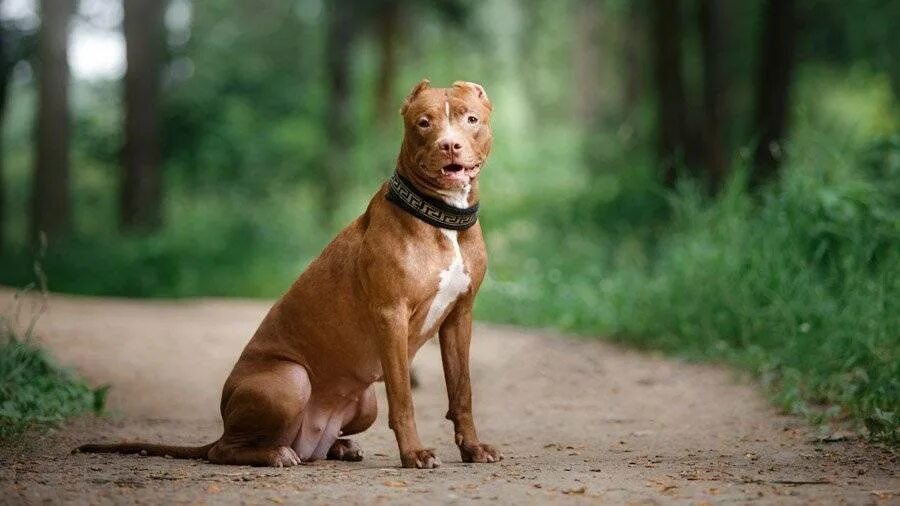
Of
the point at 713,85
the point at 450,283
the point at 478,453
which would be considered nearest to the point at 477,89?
the point at 450,283

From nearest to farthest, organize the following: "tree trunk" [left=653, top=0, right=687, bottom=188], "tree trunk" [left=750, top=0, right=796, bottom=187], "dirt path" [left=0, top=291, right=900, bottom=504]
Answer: "dirt path" [left=0, top=291, right=900, bottom=504]
"tree trunk" [left=750, top=0, right=796, bottom=187]
"tree trunk" [left=653, top=0, right=687, bottom=188]

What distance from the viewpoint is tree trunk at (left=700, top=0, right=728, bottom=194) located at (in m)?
14.0

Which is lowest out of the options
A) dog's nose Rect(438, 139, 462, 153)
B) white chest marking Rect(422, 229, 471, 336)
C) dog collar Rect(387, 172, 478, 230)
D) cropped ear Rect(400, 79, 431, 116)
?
white chest marking Rect(422, 229, 471, 336)

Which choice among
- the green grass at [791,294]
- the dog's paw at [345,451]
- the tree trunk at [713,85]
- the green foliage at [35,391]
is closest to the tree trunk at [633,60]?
→ the tree trunk at [713,85]

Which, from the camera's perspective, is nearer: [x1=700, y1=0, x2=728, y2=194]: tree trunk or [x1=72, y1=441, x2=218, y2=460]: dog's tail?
[x1=72, y1=441, x2=218, y2=460]: dog's tail

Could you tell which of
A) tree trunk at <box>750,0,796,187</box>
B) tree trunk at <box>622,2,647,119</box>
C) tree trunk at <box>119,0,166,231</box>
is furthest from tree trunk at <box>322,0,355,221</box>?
tree trunk at <box>750,0,796,187</box>

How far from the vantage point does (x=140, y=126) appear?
18.3 m

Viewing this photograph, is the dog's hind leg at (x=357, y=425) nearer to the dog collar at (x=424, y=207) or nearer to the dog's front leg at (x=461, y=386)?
the dog's front leg at (x=461, y=386)

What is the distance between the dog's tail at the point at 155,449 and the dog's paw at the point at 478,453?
1.20 meters

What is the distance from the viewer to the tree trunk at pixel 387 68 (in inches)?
955

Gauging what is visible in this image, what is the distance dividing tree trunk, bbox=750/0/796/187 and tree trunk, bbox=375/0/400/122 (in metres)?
11.6

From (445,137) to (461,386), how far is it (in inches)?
48.0

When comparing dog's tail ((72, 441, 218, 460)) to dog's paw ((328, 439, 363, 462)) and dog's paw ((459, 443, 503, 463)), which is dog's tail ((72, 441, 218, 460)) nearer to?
dog's paw ((328, 439, 363, 462))

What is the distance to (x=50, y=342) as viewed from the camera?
8797mm
